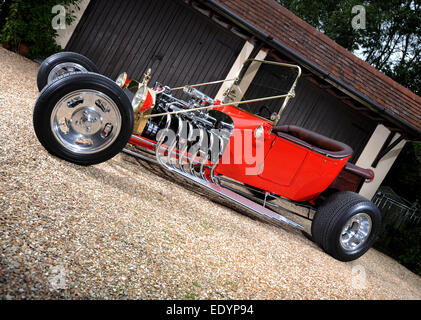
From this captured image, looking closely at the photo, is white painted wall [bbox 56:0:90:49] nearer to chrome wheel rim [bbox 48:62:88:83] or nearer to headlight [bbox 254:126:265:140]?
chrome wheel rim [bbox 48:62:88:83]

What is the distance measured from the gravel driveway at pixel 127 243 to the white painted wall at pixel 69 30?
4506mm

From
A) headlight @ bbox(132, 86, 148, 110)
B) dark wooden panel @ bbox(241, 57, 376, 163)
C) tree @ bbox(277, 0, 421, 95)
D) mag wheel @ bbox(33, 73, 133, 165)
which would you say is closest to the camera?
mag wheel @ bbox(33, 73, 133, 165)

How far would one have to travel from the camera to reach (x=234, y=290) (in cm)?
217

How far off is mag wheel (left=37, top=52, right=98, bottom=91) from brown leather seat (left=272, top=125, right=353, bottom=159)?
300cm

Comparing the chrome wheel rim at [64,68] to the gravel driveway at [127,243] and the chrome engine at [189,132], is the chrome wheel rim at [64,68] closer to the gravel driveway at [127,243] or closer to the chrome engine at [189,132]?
the gravel driveway at [127,243]

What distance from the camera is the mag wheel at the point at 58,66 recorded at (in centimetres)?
443

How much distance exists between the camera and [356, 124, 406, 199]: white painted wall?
958 centimetres

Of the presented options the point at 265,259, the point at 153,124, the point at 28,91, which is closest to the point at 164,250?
the point at 265,259

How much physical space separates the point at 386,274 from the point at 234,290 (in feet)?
12.8

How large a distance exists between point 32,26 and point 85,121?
5783 millimetres

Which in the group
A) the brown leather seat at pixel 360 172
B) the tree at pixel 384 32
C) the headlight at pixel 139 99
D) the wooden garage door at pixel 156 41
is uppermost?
the tree at pixel 384 32

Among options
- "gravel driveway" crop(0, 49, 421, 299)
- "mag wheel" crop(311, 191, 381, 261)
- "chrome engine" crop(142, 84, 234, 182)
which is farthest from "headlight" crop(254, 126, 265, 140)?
"mag wheel" crop(311, 191, 381, 261)

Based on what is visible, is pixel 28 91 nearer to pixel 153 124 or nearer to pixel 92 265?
pixel 153 124

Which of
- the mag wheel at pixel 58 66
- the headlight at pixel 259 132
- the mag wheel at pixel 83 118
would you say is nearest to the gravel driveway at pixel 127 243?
the mag wheel at pixel 83 118
